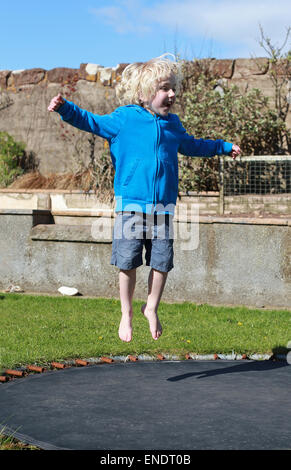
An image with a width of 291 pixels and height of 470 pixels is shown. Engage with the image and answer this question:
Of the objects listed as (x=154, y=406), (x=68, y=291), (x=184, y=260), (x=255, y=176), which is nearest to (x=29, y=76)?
(x=255, y=176)

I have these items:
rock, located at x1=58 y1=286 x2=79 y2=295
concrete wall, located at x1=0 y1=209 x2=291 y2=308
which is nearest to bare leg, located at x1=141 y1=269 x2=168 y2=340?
concrete wall, located at x1=0 y1=209 x2=291 y2=308

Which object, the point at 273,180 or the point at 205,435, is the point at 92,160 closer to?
the point at 273,180

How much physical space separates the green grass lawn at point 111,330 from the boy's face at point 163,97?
2.13m

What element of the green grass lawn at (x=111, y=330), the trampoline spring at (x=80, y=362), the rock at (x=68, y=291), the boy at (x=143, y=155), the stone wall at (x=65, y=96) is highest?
the stone wall at (x=65, y=96)

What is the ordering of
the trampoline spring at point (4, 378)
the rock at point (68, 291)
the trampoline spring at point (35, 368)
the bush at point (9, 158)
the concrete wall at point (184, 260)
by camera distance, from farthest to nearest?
the bush at point (9, 158)
the rock at point (68, 291)
the concrete wall at point (184, 260)
the trampoline spring at point (35, 368)
the trampoline spring at point (4, 378)

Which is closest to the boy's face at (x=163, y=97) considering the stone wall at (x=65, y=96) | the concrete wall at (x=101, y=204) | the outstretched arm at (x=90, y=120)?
the outstretched arm at (x=90, y=120)

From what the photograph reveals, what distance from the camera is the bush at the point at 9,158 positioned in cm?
1137

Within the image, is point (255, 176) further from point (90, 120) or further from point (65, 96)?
point (90, 120)

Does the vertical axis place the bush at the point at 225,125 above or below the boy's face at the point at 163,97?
above

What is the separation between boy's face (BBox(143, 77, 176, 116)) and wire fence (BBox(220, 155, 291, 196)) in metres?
5.86

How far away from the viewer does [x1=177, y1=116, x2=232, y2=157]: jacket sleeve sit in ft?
12.4

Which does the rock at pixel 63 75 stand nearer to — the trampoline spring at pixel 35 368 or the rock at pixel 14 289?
the rock at pixel 14 289

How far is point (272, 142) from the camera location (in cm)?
1051

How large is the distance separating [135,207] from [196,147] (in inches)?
23.8
